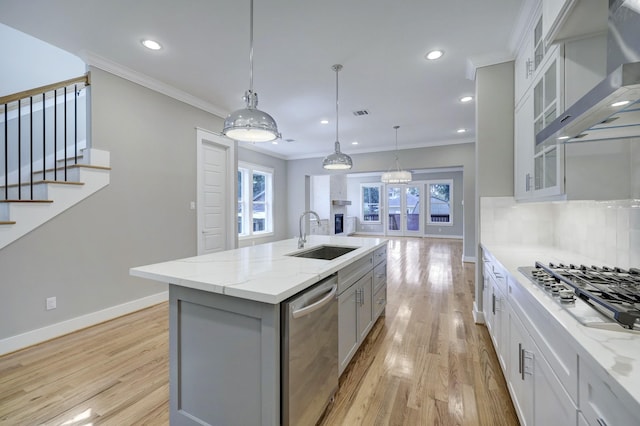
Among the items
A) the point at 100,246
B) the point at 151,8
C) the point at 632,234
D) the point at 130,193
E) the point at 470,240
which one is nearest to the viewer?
the point at 632,234

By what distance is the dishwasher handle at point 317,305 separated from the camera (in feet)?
4.39

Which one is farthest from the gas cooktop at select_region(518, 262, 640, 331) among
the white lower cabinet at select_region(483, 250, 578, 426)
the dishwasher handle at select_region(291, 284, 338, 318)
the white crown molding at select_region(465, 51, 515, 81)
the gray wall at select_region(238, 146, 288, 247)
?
→ the gray wall at select_region(238, 146, 288, 247)

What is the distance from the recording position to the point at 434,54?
113 inches

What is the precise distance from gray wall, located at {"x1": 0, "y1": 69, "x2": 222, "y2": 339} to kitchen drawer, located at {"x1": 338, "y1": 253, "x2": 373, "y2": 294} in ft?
9.14

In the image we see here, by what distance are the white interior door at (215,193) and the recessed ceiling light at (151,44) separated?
142 cm

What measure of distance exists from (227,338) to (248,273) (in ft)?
1.15

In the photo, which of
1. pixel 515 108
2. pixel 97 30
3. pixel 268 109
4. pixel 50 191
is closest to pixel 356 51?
pixel 515 108

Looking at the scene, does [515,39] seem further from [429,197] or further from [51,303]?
[429,197]

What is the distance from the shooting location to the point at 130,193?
329 cm

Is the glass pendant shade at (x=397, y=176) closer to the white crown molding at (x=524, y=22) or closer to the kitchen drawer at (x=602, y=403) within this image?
the white crown molding at (x=524, y=22)

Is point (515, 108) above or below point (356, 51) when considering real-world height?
below

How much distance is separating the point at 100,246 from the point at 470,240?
267 inches

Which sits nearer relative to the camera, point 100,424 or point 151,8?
point 100,424

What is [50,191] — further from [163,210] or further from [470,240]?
[470,240]
